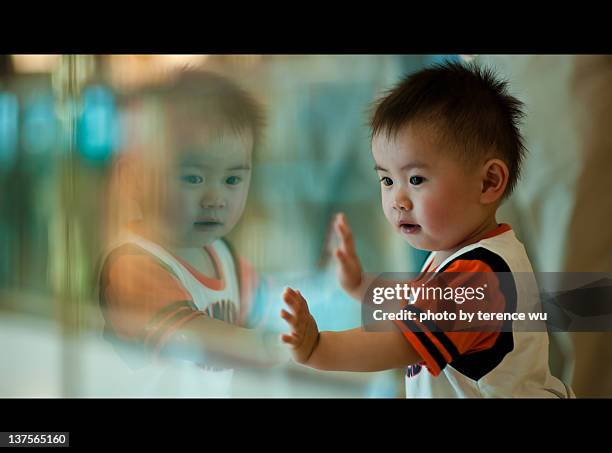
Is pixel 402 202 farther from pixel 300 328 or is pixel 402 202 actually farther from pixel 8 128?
pixel 8 128

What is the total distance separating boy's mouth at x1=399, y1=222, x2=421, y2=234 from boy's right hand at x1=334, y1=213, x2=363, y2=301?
0.30ft

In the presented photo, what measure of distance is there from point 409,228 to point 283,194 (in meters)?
0.22

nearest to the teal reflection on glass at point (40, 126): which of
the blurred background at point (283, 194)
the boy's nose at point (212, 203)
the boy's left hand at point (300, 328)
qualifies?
the blurred background at point (283, 194)

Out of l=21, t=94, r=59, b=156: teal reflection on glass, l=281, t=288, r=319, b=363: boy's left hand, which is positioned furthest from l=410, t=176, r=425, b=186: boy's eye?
l=21, t=94, r=59, b=156: teal reflection on glass

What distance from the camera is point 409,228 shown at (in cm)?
111

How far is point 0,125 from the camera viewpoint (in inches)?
47.1

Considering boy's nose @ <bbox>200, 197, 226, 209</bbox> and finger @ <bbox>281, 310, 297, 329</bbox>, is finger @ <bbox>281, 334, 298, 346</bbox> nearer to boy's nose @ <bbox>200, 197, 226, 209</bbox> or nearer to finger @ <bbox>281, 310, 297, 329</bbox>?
finger @ <bbox>281, 310, 297, 329</bbox>

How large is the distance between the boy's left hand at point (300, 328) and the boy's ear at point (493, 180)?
329 millimetres

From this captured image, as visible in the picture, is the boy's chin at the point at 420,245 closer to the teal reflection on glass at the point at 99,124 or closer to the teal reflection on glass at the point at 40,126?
the teal reflection on glass at the point at 99,124

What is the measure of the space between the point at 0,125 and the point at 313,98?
0.55 meters

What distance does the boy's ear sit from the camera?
107 cm

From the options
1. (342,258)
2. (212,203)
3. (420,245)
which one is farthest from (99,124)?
(420,245)
